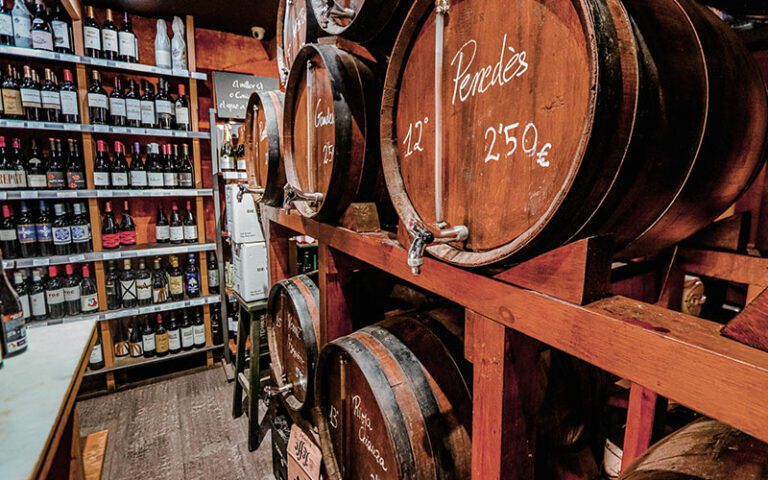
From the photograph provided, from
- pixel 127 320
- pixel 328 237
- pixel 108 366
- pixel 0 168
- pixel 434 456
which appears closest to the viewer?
pixel 434 456

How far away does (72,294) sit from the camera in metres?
3.23

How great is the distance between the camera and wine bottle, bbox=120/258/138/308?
3469 mm

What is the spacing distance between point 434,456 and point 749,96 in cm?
98

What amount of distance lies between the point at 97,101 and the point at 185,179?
2.86 ft

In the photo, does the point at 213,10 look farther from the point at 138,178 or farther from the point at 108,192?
the point at 108,192

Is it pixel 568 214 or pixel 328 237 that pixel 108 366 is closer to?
pixel 328 237

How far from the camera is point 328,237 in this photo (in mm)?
1363

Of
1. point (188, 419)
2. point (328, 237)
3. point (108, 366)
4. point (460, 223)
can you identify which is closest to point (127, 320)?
point (108, 366)

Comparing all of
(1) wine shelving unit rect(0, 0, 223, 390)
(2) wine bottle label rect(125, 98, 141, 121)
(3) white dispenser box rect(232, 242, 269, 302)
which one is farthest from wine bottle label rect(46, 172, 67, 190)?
(3) white dispenser box rect(232, 242, 269, 302)

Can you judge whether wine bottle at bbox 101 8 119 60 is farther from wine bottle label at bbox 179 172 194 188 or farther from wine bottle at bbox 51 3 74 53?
wine bottle label at bbox 179 172 194 188

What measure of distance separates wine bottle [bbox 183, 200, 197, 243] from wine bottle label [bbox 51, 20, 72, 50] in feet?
5.02

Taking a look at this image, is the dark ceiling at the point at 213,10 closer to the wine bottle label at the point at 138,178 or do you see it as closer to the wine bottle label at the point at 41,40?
the wine bottle label at the point at 41,40

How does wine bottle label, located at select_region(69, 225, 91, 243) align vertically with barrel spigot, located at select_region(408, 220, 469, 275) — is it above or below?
below

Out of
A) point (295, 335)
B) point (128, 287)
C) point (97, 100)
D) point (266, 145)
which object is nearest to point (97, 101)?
point (97, 100)
